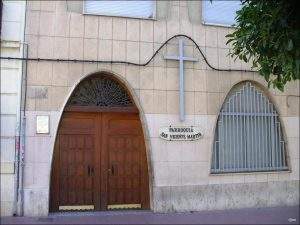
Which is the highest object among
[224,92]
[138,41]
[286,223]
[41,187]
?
[138,41]

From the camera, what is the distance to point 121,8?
1037cm

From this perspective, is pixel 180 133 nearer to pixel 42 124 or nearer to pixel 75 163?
pixel 75 163

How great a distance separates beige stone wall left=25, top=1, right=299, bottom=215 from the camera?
9609 mm

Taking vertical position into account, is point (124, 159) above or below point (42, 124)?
below

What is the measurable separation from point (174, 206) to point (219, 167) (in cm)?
144

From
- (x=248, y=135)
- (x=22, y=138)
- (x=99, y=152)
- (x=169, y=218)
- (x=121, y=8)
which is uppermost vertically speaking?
(x=121, y=8)

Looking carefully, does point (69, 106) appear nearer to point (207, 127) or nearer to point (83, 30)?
point (83, 30)

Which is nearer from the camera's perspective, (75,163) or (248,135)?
(75,163)

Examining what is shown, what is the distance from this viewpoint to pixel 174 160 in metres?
10.2

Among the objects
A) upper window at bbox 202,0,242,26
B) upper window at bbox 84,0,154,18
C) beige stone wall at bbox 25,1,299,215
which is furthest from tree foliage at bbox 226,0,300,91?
upper window at bbox 202,0,242,26

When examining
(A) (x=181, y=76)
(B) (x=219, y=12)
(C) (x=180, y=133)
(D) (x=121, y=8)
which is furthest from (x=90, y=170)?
(B) (x=219, y=12)

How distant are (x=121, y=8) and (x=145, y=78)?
5.57 ft

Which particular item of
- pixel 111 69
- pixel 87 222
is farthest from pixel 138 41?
pixel 87 222

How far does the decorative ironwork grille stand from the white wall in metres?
1.26
